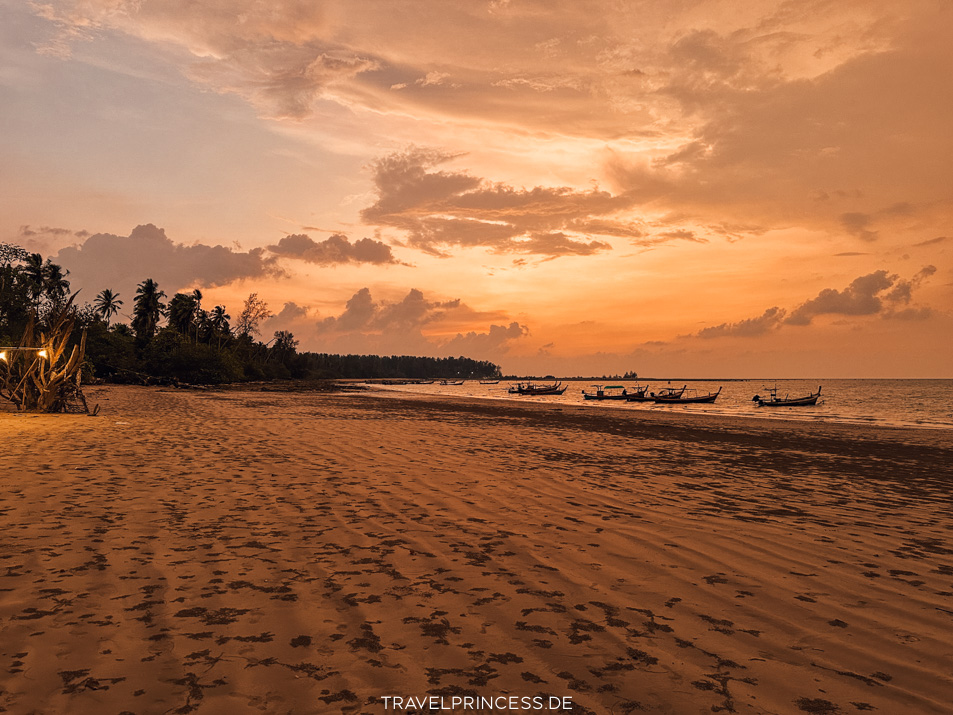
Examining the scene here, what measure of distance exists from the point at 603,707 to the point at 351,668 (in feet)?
4.75

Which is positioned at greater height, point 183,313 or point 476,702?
point 183,313

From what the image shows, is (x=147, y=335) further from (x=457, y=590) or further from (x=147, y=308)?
(x=457, y=590)

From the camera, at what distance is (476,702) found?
283cm

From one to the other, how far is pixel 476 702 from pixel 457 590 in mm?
1547

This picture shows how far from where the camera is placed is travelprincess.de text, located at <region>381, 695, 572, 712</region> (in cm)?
280

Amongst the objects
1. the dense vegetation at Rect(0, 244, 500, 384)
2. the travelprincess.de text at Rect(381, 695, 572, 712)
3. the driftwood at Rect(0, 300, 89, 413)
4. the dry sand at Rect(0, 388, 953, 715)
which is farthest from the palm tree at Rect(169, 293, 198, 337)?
the travelprincess.de text at Rect(381, 695, 572, 712)

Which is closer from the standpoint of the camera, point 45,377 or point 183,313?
point 45,377

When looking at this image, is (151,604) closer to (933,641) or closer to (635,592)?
(635,592)

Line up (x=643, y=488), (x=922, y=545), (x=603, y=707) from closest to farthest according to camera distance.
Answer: (x=603, y=707) → (x=922, y=545) → (x=643, y=488)

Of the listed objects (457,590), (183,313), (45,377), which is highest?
(183,313)

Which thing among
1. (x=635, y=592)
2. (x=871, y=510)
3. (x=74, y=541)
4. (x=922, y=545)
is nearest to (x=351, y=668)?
(x=635, y=592)

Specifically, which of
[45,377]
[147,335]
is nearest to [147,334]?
[147,335]

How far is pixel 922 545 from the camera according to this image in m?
6.08

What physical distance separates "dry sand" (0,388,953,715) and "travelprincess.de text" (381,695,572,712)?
0.04m
